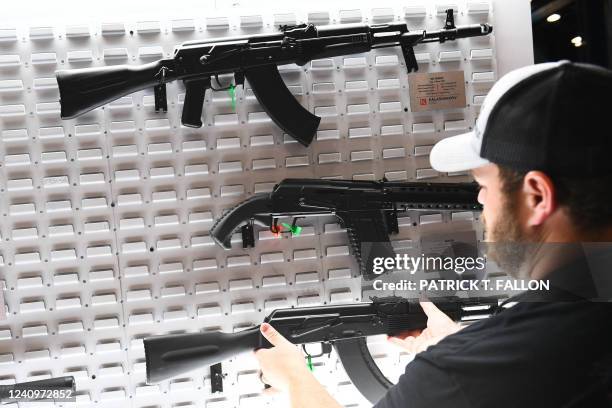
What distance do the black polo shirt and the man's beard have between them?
0.10 metres

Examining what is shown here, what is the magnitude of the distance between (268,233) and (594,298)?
132 centimetres

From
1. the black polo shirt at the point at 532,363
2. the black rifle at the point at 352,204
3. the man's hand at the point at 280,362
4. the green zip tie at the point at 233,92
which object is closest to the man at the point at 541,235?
the black polo shirt at the point at 532,363

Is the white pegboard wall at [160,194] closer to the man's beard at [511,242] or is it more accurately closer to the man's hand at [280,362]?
the man's hand at [280,362]

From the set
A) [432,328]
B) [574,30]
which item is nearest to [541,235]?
[432,328]

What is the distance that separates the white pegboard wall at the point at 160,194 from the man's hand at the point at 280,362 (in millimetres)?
371

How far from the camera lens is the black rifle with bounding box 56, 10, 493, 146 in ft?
6.15

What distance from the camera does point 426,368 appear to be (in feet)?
3.23

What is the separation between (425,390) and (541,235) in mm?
344

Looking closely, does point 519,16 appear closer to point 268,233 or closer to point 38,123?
point 268,233

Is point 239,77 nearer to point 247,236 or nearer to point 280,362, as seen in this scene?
point 247,236

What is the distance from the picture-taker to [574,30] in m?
2.16

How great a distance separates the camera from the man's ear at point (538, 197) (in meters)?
0.94

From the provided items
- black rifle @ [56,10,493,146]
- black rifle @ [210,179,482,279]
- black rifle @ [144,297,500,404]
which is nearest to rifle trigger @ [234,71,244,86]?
black rifle @ [56,10,493,146]

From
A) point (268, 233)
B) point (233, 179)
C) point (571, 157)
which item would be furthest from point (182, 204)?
point (571, 157)
